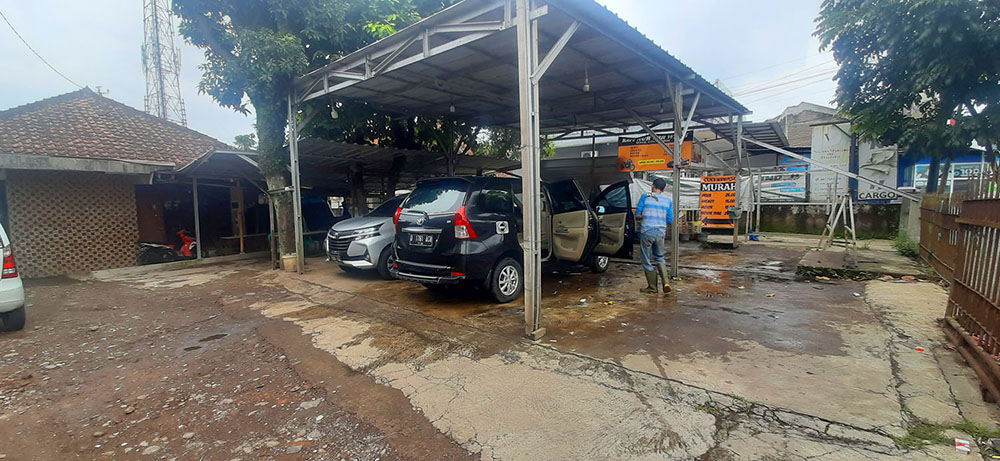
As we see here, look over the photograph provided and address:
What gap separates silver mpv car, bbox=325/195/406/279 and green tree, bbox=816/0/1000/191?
33.9ft

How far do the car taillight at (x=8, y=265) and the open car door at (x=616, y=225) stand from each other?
7454mm

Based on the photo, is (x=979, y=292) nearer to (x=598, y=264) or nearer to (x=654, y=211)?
(x=654, y=211)

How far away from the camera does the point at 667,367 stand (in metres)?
3.59

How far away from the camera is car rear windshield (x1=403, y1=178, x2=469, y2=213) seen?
5.60 metres

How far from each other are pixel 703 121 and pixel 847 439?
28.4 ft

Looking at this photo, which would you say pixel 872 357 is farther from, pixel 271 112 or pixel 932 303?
pixel 271 112

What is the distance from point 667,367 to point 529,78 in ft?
9.49

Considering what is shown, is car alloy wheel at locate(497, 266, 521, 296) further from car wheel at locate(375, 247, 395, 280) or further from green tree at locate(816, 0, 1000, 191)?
green tree at locate(816, 0, 1000, 191)

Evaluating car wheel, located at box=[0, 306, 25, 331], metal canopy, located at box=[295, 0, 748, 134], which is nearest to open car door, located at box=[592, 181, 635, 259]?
metal canopy, located at box=[295, 0, 748, 134]

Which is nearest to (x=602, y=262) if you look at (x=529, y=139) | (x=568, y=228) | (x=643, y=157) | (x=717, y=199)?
(x=568, y=228)

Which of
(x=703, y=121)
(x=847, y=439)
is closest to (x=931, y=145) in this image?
(x=703, y=121)

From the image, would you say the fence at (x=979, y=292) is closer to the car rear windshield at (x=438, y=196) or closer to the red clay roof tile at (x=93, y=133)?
the car rear windshield at (x=438, y=196)

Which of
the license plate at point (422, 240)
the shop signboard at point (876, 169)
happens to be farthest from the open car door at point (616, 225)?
the shop signboard at point (876, 169)

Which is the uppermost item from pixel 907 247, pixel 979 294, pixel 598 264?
pixel 979 294
